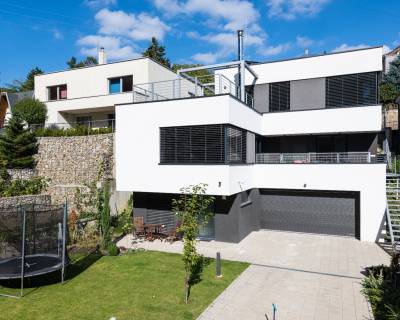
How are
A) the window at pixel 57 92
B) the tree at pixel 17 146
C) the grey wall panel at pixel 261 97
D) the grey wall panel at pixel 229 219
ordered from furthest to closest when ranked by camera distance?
the window at pixel 57 92, the tree at pixel 17 146, the grey wall panel at pixel 261 97, the grey wall panel at pixel 229 219

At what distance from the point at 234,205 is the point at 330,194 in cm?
544

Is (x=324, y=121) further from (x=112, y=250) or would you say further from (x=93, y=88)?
(x=93, y=88)

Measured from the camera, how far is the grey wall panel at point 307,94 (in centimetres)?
1788

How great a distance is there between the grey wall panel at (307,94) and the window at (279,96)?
244mm

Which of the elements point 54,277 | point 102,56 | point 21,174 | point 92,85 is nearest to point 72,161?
point 21,174

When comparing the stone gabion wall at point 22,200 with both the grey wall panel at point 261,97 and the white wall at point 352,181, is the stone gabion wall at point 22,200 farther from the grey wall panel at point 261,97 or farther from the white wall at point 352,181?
the grey wall panel at point 261,97

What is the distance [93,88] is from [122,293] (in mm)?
21467

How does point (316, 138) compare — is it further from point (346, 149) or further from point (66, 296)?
point (66, 296)

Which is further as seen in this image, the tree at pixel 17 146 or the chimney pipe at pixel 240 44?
the tree at pixel 17 146

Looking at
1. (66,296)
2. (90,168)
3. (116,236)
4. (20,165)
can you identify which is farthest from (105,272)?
(20,165)

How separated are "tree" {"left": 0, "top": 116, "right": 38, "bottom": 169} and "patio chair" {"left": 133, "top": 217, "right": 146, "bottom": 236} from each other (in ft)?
39.1

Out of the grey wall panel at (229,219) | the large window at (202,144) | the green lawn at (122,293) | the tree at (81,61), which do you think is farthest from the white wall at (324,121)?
the tree at (81,61)

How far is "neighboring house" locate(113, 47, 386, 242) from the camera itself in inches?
569

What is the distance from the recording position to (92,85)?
88.8ft
